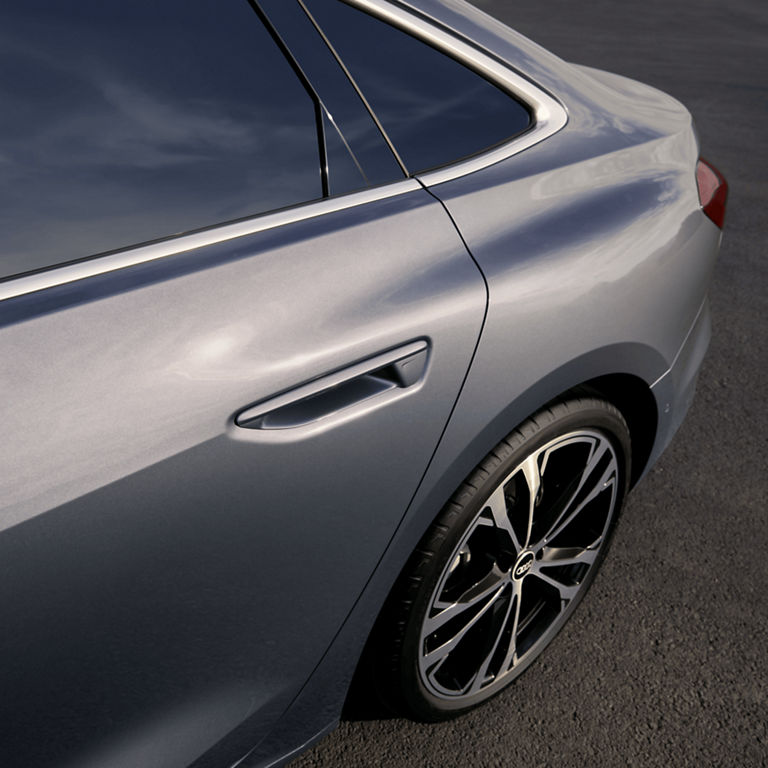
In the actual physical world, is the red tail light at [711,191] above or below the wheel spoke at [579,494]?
above

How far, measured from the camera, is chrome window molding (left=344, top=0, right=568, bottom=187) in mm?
1576

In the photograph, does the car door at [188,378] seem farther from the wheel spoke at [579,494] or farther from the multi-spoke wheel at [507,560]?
the wheel spoke at [579,494]

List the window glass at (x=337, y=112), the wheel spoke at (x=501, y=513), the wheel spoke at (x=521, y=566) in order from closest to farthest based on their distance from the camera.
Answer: the window glass at (x=337, y=112), the wheel spoke at (x=501, y=513), the wheel spoke at (x=521, y=566)

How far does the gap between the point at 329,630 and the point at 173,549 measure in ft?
1.39

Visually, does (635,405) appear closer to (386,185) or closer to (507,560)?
(507,560)

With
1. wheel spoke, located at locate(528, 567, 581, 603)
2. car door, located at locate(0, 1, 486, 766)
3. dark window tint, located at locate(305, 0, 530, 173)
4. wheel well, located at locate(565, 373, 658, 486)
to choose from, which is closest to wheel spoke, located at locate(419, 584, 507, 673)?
wheel spoke, located at locate(528, 567, 581, 603)

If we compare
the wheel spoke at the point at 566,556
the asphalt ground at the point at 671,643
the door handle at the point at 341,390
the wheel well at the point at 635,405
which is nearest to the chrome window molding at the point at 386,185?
the door handle at the point at 341,390

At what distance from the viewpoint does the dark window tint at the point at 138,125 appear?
1.19m

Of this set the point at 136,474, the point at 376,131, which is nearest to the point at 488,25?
the point at 376,131

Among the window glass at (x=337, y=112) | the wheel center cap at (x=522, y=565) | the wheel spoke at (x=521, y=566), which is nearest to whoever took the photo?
the window glass at (x=337, y=112)

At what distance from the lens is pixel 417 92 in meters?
1.59

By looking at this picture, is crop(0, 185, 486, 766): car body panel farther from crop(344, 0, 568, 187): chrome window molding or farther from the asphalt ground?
the asphalt ground

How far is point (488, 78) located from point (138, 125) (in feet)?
2.66

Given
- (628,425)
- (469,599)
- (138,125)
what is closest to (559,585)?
(469,599)
